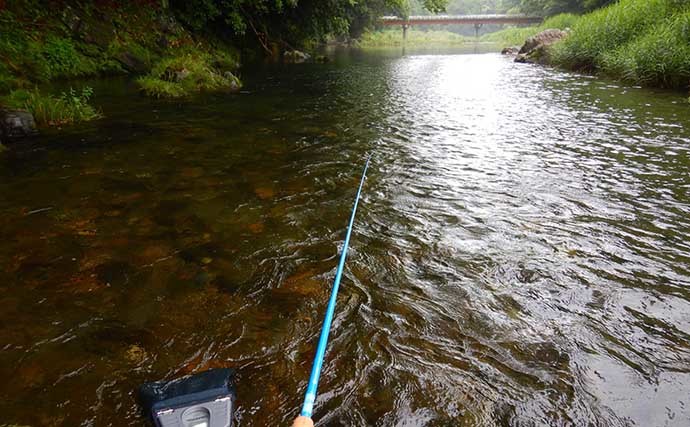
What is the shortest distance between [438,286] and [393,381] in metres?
0.93

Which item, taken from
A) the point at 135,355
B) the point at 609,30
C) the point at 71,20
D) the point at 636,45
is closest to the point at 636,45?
the point at 636,45

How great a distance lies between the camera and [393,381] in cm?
204

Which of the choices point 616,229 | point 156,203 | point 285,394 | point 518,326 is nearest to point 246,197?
point 156,203

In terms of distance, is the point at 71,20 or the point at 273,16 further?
the point at 273,16

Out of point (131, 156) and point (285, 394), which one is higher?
point (131, 156)

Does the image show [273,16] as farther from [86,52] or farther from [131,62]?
[86,52]

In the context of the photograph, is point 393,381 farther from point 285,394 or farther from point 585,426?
point 585,426

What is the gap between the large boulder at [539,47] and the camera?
18.7m

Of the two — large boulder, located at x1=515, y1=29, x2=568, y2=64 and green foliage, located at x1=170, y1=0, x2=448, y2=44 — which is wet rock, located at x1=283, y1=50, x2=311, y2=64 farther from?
large boulder, located at x1=515, y1=29, x2=568, y2=64

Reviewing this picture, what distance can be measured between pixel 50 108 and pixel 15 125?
1036 mm

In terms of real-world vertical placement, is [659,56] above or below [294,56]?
below

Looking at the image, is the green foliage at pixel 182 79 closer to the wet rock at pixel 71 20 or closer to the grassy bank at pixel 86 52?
the grassy bank at pixel 86 52

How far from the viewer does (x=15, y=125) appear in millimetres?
5895

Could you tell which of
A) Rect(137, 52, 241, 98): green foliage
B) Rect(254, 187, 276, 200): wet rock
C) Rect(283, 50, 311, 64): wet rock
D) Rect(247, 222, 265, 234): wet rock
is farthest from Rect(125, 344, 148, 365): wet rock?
Rect(283, 50, 311, 64): wet rock
